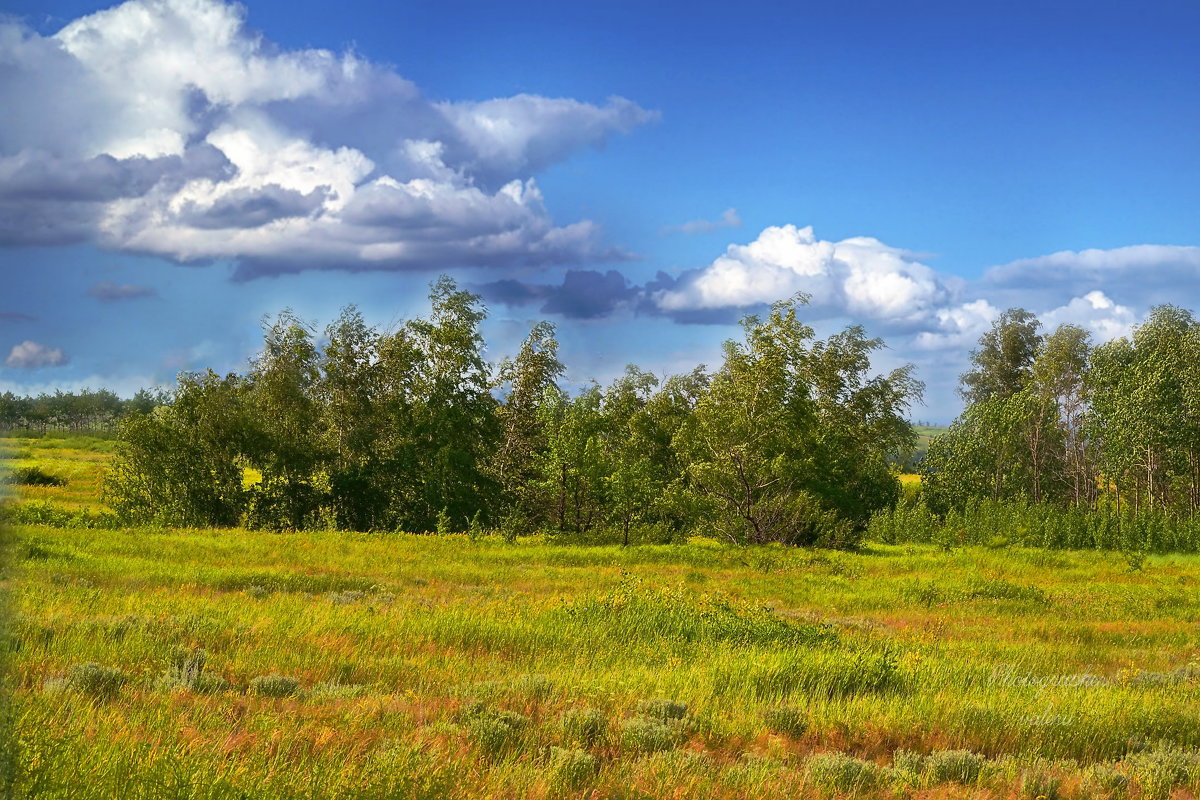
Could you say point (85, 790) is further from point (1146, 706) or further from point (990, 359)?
point (990, 359)

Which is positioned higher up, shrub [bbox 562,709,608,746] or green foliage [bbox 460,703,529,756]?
green foliage [bbox 460,703,529,756]

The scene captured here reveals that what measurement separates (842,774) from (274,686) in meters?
5.34

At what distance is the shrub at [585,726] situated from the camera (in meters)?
7.95

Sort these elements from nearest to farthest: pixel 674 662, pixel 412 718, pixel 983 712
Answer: pixel 412 718, pixel 983 712, pixel 674 662

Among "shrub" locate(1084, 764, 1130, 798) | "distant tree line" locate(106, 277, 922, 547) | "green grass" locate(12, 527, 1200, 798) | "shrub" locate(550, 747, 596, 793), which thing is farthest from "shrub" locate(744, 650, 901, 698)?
"distant tree line" locate(106, 277, 922, 547)

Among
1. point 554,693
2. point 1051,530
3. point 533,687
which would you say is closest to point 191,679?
point 533,687

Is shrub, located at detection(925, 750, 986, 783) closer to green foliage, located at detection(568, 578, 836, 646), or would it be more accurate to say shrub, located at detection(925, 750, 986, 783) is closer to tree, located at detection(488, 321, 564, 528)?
green foliage, located at detection(568, 578, 836, 646)

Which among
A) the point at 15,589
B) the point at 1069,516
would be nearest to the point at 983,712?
the point at 15,589

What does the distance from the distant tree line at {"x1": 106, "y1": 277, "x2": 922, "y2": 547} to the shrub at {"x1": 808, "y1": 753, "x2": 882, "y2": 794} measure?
2506 centimetres

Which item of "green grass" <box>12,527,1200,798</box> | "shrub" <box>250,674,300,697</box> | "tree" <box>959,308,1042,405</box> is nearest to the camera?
"green grass" <box>12,527,1200,798</box>

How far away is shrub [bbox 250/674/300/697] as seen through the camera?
343 inches

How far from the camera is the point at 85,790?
4148mm

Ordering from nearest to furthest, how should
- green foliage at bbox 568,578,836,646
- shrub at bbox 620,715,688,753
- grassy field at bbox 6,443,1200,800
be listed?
grassy field at bbox 6,443,1200,800 → shrub at bbox 620,715,688,753 → green foliage at bbox 568,578,836,646

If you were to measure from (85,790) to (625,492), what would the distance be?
2980cm
